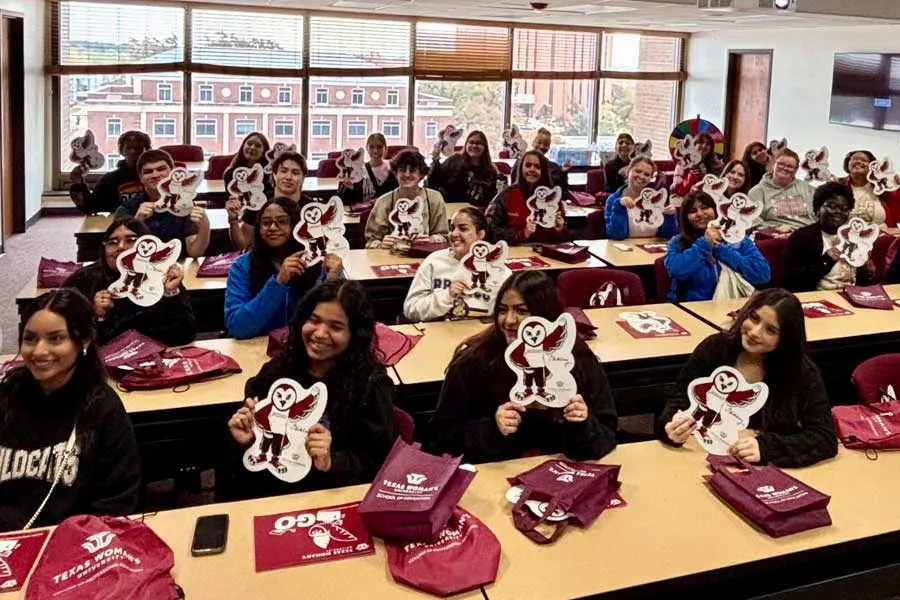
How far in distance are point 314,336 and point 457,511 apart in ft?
2.33

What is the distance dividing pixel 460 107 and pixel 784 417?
343 inches

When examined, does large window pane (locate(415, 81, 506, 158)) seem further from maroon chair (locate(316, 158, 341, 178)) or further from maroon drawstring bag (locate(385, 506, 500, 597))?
maroon drawstring bag (locate(385, 506, 500, 597))

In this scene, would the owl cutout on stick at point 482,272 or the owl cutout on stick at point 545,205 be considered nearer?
the owl cutout on stick at point 482,272

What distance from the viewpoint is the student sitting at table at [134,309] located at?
3236 mm

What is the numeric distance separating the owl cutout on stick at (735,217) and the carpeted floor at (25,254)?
4170mm

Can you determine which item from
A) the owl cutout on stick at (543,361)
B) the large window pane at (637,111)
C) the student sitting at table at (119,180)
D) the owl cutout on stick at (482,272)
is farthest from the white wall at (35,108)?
the owl cutout on stick at (543,361)

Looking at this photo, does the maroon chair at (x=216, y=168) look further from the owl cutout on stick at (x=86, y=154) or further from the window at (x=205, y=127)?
the window at (x=205, y=127)

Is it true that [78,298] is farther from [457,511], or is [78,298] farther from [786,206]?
[786,206]

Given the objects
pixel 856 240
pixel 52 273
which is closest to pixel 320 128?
pixel 52 273

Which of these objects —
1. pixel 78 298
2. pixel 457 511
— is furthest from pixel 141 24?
pixel 457 511

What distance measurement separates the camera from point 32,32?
8586 mm

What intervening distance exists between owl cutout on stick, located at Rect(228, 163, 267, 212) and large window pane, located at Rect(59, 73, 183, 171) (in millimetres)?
5304

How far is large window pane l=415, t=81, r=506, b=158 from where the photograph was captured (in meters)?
10.6

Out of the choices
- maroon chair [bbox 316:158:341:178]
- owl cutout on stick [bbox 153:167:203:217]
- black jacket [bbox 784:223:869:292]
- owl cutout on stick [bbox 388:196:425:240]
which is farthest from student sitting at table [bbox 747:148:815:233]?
owl cutout on stick [bbox 153:167:203:217]
